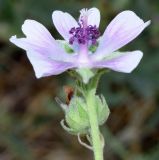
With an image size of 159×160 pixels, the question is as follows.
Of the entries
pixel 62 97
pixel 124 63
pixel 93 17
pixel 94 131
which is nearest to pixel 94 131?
pixel 94 131

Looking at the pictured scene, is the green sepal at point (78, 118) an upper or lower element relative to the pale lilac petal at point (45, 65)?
lower

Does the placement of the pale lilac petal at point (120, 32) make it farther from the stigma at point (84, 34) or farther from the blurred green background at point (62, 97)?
the blurred green background at point (62, 97)

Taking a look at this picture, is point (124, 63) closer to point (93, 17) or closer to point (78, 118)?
point (78, 118)

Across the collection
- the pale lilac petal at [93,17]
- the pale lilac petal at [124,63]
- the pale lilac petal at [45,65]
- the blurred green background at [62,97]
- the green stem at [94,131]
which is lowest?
the green stem at [94,131]

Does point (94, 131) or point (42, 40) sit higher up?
point (42, 40)

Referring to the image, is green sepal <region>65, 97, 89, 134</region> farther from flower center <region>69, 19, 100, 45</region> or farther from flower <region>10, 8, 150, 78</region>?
flower center <region>69, 19, 100, 45</region>

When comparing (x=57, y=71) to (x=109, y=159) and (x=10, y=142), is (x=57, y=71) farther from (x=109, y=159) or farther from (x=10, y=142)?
(x=109, y=159)

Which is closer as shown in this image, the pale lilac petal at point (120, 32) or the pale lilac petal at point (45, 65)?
the pale lilac petal at point (45, 65)

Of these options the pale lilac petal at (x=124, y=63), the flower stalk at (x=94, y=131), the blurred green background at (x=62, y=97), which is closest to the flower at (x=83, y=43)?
the pale lilac petal at (x=124, y=63)
